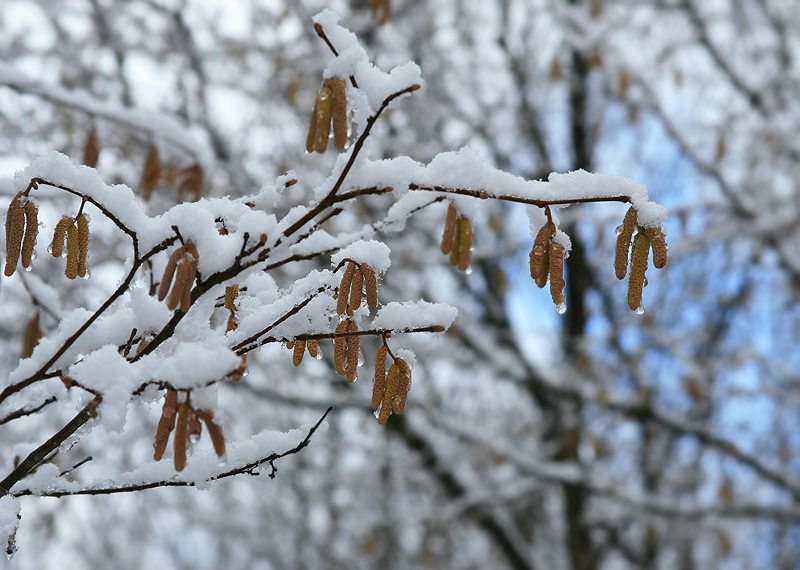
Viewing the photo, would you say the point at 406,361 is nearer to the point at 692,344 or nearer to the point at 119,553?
the point at 692,344

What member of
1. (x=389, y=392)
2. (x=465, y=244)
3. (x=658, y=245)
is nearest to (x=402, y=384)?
(x=389, y=392)

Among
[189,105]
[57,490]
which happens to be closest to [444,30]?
[189,105]

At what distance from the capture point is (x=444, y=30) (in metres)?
5.98

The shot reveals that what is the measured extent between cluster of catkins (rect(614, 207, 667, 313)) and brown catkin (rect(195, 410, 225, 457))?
76cm

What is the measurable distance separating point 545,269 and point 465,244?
8.1 inches

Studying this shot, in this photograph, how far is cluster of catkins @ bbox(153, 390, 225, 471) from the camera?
957 millimetres

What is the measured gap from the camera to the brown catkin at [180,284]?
1071 millimetres

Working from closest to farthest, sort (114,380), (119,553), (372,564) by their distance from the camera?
(114,380), (372,564), (119,553)

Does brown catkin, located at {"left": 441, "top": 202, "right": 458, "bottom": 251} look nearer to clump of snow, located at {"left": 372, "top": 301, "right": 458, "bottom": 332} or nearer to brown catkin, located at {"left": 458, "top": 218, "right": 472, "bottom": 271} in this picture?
brown catkin, located at {"left": 458, "top": 218, "right": 472, "bottom": 271}

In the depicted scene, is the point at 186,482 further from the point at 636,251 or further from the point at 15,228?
the point at 636,251

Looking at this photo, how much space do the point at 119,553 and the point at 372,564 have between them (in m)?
6.38

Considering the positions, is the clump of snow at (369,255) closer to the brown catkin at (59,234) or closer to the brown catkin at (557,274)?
the brown catkin at (557,274)

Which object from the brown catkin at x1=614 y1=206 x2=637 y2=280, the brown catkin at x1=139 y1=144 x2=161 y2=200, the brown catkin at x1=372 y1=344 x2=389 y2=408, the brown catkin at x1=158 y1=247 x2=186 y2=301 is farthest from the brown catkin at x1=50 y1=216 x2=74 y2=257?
the brown catkin at x1=139 y1=144 x2=161 y2=200

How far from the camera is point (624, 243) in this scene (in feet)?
3.98
